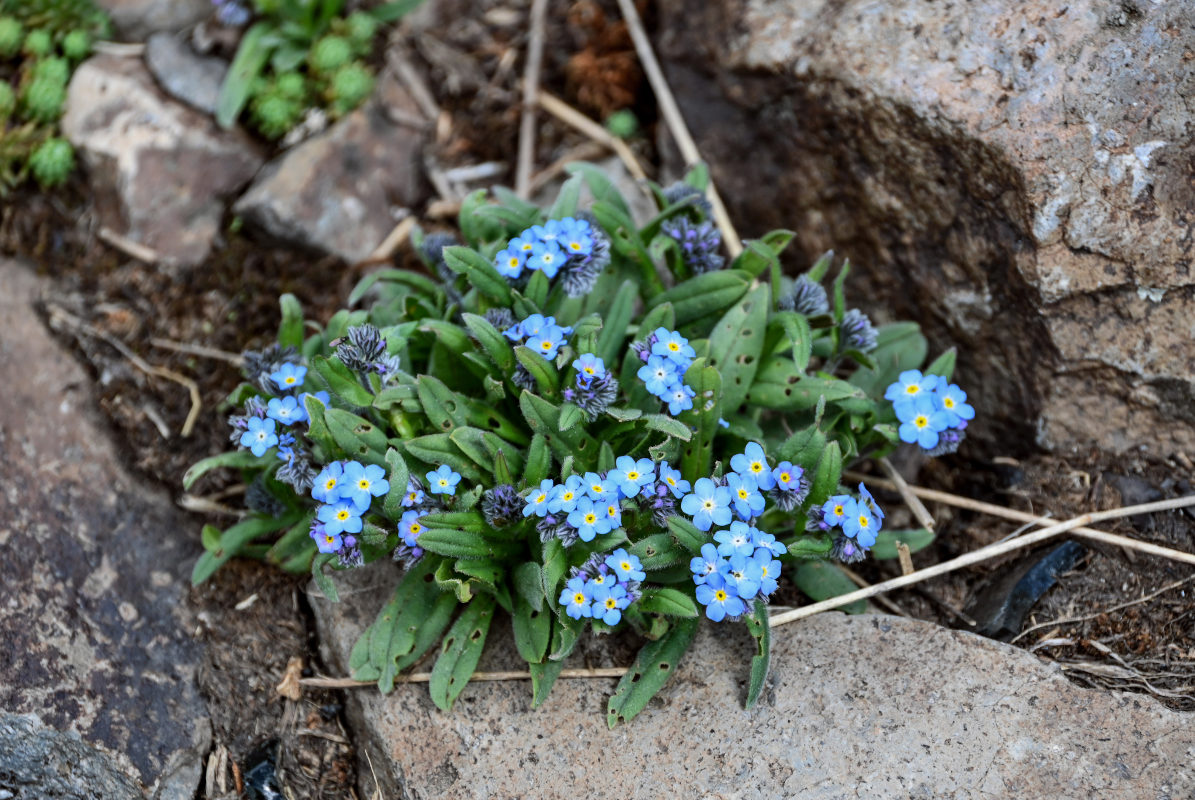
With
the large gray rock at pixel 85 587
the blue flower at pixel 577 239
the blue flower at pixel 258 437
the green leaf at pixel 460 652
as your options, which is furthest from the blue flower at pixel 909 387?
the large gray rock at pixel 85 587

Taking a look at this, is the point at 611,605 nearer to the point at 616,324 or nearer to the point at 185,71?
the point at 616,324

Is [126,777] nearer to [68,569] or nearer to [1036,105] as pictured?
[68,569]

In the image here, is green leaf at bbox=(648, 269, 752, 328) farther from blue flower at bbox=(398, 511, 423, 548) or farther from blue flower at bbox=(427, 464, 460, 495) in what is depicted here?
blue flower at bbox=(398, 511, 423, 548)

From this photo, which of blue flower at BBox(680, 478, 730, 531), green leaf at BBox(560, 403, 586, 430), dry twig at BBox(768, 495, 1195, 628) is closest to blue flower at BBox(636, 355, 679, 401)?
green leaf at BBox(560, 403, 586, 430)

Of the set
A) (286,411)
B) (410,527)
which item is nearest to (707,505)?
(410,527)

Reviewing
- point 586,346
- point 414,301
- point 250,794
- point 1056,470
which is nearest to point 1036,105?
point 1056,470
